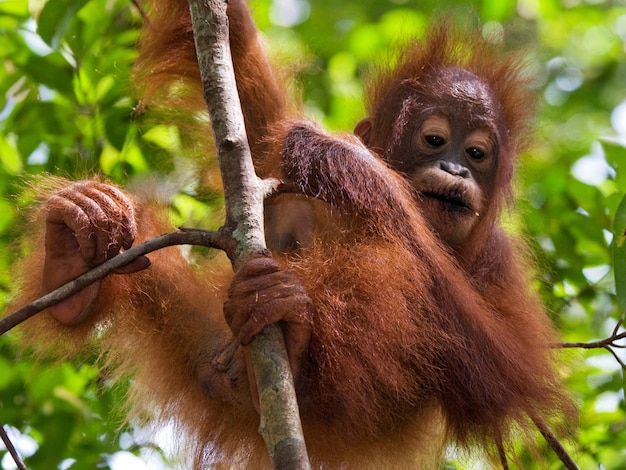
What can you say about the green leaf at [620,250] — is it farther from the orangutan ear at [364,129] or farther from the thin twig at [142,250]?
the thin twig at [142,250]

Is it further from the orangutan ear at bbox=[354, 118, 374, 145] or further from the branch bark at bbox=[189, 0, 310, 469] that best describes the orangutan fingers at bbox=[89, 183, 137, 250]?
the orangutan ear at bbox=[354, 118, 374, 145]

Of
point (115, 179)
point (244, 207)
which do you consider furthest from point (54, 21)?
point (244, 207)

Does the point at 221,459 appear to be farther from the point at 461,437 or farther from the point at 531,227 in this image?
the point at 531,227

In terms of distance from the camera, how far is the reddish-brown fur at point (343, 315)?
10.6 ft

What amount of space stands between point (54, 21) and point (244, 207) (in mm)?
1900

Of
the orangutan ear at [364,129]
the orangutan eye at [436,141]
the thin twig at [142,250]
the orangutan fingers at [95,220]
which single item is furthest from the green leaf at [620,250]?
the orangutan fingers at [95,220]

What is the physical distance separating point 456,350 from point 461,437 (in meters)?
0.40

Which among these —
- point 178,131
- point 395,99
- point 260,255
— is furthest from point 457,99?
point 260,255

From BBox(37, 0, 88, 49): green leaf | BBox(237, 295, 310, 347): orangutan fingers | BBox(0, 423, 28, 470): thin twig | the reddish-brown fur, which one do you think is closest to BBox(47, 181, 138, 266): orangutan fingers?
the reddish-brown fur

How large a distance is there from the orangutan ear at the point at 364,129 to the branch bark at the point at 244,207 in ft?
5.06

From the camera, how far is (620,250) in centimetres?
348

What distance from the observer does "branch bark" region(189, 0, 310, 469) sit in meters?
2.16

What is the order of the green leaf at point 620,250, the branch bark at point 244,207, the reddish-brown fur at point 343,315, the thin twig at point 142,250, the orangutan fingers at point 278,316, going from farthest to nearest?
1. the green leaf at point 620,250
2. the reddish-brown fur at point 343,315
3. the orangutan fingers at point 278,316
4. the thin twig at point 142,250
5. the branch bark at point 244,207

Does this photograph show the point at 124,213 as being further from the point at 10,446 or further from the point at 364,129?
the point at 364,129
